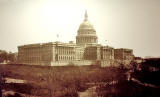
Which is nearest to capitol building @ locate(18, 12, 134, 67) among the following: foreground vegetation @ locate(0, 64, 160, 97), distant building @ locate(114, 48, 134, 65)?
distant building @ locate(114, 48, 134, 65)

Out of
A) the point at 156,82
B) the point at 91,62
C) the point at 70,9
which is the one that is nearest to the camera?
the point at 156,82

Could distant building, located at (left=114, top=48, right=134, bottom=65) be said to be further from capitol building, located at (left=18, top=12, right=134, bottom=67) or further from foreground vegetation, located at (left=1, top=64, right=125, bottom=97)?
foreground vegetation, located at (left=1, top=64, right=125, bottom=97)

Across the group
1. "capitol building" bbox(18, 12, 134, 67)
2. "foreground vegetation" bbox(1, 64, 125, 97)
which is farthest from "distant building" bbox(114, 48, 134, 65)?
"foreground vegetation" bbox(1, 64, 125, 97)

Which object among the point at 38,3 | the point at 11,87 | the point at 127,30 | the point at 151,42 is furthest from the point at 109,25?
the point at 11,87

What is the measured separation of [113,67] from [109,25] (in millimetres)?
1381

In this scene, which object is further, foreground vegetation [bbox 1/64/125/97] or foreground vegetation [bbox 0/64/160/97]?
foreground vegetation [bbox 1/64/125/97]

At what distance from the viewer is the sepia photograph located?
6.21 m

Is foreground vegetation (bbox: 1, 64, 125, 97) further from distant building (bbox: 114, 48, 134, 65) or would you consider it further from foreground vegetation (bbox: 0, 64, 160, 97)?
distant building (bbox: 114, 48, 134, 65)

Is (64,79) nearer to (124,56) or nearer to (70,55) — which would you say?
(124,56)

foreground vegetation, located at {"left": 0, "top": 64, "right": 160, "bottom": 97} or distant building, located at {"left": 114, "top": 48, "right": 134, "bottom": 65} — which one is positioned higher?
distant building, located at {"left": 114, "top": 48, "right": 134, "bottom": 65}

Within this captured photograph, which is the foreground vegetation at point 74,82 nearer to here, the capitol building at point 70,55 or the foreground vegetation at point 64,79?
the foreground vegetation at point 64,79

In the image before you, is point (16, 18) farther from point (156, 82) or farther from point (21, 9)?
point (156, 82)

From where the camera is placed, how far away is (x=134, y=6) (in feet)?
20.9

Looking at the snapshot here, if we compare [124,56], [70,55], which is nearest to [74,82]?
[124,56]
